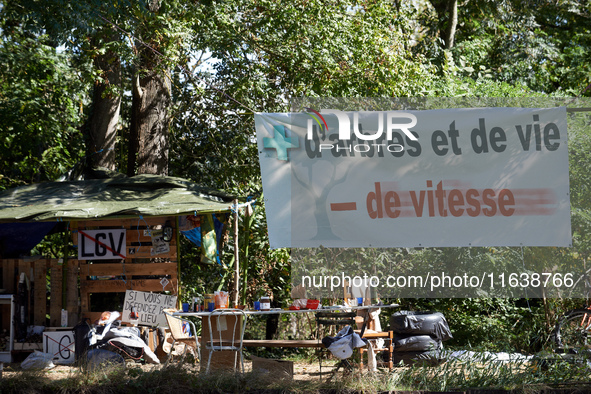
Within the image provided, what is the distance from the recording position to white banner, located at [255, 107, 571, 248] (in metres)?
5.82

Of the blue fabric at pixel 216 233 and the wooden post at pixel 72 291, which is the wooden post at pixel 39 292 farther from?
the blue fabric at pixel 216 233

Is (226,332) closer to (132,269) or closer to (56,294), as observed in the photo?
(132,269)

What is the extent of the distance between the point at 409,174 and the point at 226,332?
315cm

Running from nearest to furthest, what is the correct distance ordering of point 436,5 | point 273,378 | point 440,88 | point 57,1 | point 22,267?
point 273,378 < point 57,1 < point 22,267 < point 440,88 < point 436,5

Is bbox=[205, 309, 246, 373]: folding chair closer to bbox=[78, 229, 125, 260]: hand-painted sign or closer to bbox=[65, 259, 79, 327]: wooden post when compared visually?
bbox=[78, 229, 125, 260]: hand-painted sign

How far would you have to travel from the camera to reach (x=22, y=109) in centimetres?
1150

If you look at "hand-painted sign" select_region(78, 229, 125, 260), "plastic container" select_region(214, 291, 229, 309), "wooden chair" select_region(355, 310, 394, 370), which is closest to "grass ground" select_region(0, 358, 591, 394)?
"plastic container" select_region(214, 291, 229, 309)

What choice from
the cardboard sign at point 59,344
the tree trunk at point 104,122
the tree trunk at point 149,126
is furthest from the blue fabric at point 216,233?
the tree trunk at point 104,122

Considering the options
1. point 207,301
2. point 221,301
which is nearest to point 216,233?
point 207,301

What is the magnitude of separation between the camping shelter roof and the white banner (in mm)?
3252

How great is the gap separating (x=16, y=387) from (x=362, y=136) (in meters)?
4.03

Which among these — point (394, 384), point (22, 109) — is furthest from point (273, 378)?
point (22, 109)

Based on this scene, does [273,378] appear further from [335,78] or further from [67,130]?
[67,130]

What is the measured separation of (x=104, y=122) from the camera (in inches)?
483
